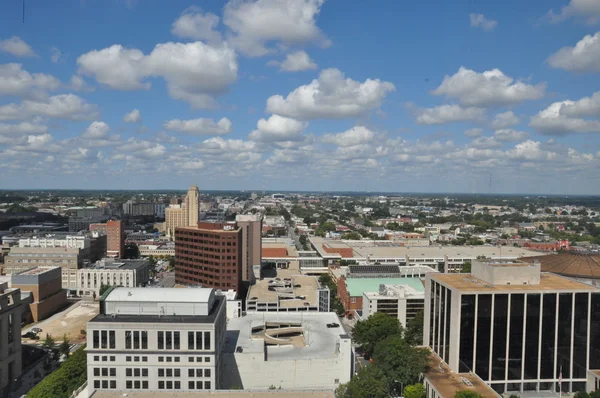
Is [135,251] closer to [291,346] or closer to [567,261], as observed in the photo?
[291,346]

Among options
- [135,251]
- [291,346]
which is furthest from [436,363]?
[135,251]

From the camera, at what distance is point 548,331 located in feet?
172

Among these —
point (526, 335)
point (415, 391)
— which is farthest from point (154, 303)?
point (526, 335)

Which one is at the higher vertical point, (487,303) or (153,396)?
(487,303)

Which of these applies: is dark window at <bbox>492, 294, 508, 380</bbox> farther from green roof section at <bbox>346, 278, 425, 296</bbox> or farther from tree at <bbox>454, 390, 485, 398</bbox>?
green roof section at <bbox>346, 278, 425, 296</bbox>

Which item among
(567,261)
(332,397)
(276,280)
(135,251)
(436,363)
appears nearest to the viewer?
(332,397)

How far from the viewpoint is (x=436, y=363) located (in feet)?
182

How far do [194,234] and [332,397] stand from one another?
214 feet

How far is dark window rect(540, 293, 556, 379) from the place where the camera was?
5259 cm

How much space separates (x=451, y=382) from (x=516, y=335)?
925cm

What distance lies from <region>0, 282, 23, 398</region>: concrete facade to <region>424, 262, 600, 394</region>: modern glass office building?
50322 mm

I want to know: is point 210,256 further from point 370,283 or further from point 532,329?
point 532,329

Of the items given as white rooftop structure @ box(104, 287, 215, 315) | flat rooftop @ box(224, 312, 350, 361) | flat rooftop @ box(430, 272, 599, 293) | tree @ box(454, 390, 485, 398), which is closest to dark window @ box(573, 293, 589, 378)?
flat rooftop @ box(430, 272, 599, 293)

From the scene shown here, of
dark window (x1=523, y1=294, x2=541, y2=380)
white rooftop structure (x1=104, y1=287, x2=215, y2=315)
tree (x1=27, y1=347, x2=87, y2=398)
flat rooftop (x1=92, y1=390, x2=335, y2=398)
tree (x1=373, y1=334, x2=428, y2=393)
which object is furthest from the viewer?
dark window (x1=523, y1=294, x2=541, y2=380)
